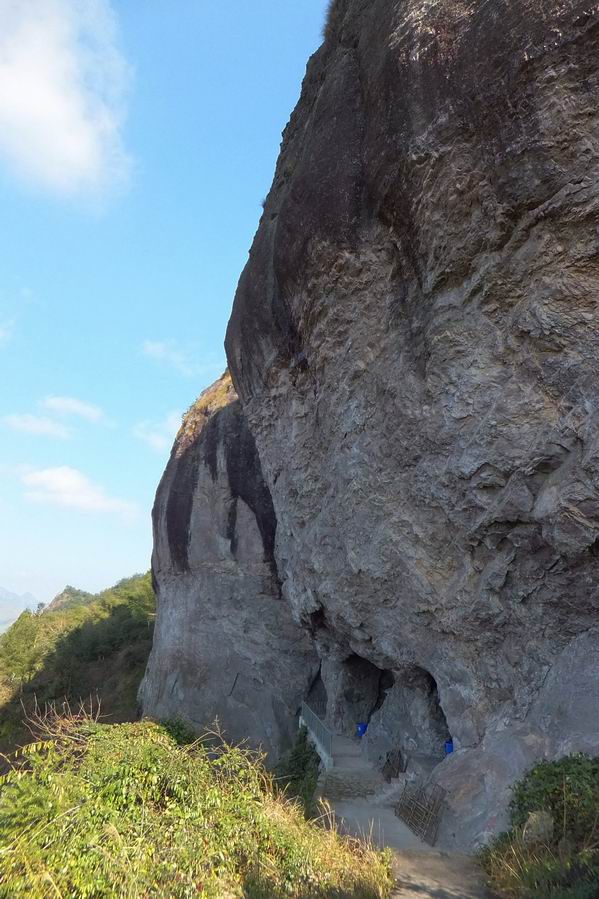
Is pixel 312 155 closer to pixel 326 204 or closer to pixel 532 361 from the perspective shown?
pixel 326 204

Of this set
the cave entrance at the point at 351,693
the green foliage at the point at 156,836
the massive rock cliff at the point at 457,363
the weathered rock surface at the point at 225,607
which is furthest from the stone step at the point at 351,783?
the green foliage at the point at 156,836

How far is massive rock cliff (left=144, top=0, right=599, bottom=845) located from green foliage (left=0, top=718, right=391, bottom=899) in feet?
10.6

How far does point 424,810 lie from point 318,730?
796cm

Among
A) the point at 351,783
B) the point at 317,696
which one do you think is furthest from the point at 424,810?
the point at 317,696

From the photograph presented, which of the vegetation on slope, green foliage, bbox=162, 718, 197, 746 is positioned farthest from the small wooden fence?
the vegetation on slope

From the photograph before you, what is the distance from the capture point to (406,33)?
390 inches

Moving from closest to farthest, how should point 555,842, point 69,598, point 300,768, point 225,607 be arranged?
point 555,842 < point 300,768 < point 225,607 < point 69,598

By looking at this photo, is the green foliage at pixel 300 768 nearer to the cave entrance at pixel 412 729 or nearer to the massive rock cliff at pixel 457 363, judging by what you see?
the cave entrance at pixel 412 729

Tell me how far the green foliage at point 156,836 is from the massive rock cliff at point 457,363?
3228 mm

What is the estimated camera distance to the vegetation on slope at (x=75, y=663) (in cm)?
3052

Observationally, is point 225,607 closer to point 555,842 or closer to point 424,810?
point 424,810

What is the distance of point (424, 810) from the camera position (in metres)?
9.16

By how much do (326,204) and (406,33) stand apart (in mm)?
3187

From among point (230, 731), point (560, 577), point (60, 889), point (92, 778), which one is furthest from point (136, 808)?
point (230, 731)
